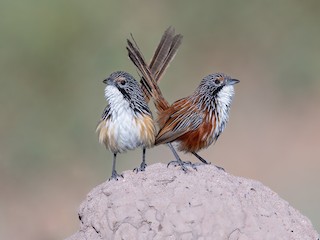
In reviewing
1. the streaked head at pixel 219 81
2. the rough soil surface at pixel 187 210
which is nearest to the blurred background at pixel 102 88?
the streaked head at pixel 219 81

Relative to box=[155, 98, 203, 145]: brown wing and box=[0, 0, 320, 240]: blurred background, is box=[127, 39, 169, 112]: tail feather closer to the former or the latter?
box=[155, 98, 203, 145]: brown wing

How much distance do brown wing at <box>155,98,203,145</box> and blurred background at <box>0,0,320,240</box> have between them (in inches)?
200

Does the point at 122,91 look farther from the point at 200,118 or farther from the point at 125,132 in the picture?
the point at 200,118

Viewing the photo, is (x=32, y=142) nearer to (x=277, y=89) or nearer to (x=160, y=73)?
(x=277, y=89)

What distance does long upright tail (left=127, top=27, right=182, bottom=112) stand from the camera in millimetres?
12008

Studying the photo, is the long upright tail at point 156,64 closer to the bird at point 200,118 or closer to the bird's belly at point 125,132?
the bird at point 200,118

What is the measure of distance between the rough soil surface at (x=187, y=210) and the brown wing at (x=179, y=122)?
1.04 m

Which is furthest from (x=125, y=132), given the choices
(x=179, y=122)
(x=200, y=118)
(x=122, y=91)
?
(x=200, y=118)

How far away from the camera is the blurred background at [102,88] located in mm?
18234

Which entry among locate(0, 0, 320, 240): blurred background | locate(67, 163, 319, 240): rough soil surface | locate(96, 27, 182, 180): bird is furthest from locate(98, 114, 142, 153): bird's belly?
locate(0, 0, 320, 240): blurred background

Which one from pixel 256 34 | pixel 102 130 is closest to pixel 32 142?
pixel 256 34

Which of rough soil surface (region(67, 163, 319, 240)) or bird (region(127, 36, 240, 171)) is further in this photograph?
bird (region(127, 36, 240, 171))

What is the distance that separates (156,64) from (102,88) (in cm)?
792

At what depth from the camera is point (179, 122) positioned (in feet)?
37.5
